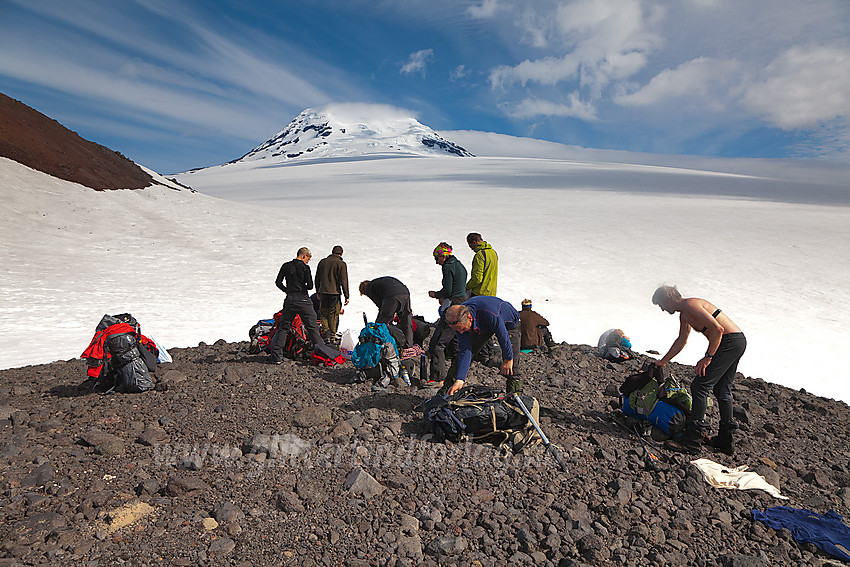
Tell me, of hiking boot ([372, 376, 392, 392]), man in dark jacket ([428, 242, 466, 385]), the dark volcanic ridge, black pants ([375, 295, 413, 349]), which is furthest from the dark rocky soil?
the dark volcanic ridge

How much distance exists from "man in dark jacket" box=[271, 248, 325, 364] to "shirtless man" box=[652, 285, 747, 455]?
16.4ft

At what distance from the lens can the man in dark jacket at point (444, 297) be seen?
6812 millimetres

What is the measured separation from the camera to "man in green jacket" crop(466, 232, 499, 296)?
7586mm

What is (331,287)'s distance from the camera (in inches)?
329

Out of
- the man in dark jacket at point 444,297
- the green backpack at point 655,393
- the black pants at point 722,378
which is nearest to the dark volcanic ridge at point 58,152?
the man in dark jacket at point 444,297

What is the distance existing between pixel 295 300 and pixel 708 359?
223 inches

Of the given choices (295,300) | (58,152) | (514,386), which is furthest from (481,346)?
(58,152)

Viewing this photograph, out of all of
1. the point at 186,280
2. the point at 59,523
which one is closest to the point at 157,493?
the point at 59,523

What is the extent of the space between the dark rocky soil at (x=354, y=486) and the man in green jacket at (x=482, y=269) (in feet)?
6.81

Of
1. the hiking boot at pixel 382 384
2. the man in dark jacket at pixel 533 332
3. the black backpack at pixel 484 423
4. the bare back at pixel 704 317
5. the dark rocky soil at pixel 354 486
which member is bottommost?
the dark rocky soil at pixel 354 486

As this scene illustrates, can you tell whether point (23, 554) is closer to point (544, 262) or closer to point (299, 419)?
point (299, 419)

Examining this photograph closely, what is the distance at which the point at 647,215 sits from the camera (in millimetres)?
26672

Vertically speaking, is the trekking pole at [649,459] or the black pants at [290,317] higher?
the black pants at [290,317]

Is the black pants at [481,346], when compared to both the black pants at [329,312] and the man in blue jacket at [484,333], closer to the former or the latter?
the man in blue jacket at [484,333]
